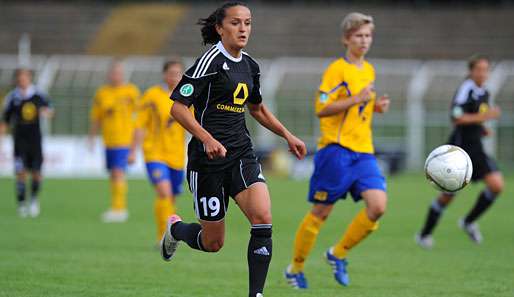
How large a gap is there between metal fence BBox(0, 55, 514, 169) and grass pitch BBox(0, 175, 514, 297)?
400 inches

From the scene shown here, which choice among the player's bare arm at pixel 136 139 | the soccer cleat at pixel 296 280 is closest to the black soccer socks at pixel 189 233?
the soccer cleat at pixel 296 280

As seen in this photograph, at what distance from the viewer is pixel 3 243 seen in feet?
39.3

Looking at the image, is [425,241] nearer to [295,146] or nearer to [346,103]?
[346,103]

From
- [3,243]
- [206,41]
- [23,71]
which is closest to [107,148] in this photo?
[23,71]

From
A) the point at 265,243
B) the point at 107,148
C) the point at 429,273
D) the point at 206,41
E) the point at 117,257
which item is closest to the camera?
the point at 265,243

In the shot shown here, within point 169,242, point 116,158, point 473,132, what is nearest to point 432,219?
point 473,132

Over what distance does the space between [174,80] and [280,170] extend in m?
15.4

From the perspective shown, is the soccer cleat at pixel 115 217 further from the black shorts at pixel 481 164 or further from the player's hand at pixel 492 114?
the player's hand at pixel 492 114

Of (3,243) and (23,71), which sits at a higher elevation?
(23,71)

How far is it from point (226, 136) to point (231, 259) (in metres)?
3.81

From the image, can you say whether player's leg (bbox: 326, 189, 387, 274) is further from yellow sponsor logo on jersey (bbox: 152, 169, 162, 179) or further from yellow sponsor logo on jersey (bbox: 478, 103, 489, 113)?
yellow sponsor logo on jersey (bbox: 478, 103, 489, 113)

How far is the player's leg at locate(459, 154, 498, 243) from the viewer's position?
1265cm

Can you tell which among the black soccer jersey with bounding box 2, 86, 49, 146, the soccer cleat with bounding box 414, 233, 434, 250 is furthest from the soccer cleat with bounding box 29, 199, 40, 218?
the soccer cleat with bounding box 414, 233, 434, 250

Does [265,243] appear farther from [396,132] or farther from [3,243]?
[396,132]
